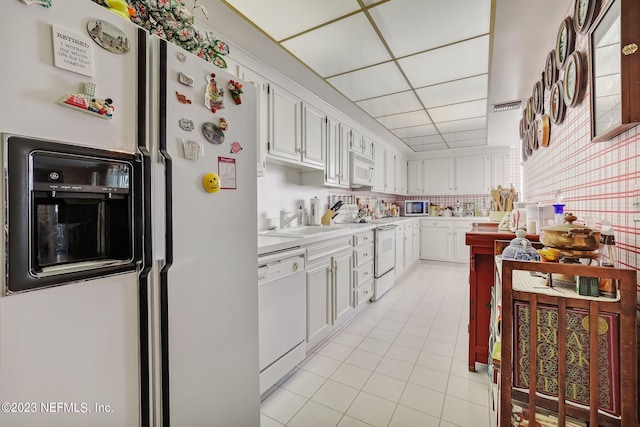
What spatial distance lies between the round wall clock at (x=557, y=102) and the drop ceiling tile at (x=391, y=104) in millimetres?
1276

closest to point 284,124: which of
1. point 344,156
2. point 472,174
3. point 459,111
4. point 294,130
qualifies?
point 294,130

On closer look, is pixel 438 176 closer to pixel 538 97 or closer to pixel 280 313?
pixel 538 97

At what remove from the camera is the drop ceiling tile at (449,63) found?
80.2 inches

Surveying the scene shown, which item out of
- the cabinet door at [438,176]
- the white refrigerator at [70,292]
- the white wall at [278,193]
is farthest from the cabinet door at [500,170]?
the white refrigerator at [70,292]

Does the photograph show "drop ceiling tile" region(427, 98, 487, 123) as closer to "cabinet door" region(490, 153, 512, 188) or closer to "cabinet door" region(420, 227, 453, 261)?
"cabinet door" region(490, 153, 512, 188)

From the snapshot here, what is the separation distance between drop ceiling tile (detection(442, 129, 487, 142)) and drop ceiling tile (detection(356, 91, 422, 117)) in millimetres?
1489

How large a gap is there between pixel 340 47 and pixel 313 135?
92cm

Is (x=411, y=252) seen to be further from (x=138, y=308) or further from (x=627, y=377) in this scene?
(x=138, y=308)

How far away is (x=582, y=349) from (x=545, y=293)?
17 centimetres

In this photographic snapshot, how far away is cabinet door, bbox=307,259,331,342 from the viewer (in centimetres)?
214

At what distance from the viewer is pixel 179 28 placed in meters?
1.11

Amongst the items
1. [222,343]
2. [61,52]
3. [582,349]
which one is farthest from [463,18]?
[222,343]

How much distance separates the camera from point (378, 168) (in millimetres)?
4543

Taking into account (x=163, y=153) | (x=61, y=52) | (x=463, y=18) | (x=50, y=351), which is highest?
(x=463, y=18)
